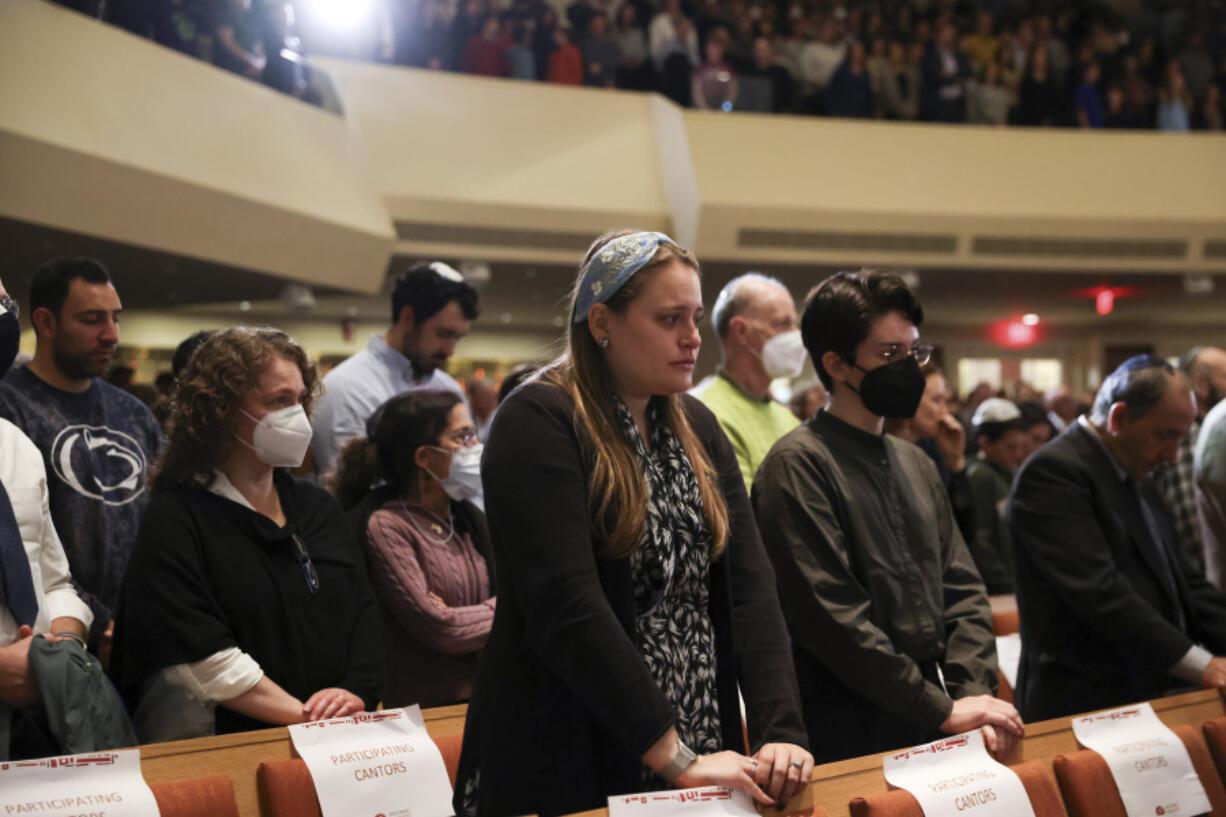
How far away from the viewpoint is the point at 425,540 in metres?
2.72

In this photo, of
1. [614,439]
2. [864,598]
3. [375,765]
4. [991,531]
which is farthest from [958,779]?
[991,531]

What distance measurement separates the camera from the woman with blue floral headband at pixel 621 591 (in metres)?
1.56

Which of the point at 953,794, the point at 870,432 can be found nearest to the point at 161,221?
the point at 870,432

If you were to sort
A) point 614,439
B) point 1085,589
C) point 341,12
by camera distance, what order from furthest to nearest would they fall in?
point 341,12 < point 1085,589 < point 614,439

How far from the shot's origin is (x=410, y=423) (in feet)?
9.25

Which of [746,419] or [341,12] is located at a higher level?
[341,12]

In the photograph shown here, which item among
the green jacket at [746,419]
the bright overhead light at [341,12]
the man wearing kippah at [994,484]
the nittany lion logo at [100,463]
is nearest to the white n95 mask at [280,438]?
the nittany lion logo at [100,463]

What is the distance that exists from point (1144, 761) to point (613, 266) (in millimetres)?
1465

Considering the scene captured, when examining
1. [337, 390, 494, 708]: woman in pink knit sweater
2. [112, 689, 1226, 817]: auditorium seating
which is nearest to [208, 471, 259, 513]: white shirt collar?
[337, 390, 494, 708]: woman in pink knit sweater

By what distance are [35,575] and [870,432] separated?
62.7 inches

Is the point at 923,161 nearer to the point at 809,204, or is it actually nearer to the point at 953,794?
the point at 809,204

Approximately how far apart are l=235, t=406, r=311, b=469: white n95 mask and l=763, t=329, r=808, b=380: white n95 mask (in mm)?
1267

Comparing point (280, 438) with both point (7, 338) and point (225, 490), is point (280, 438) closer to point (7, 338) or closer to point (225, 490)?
point (225, 490)

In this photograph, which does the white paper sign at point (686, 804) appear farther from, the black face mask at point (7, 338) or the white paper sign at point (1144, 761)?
the black face mask at point (7, 338)
